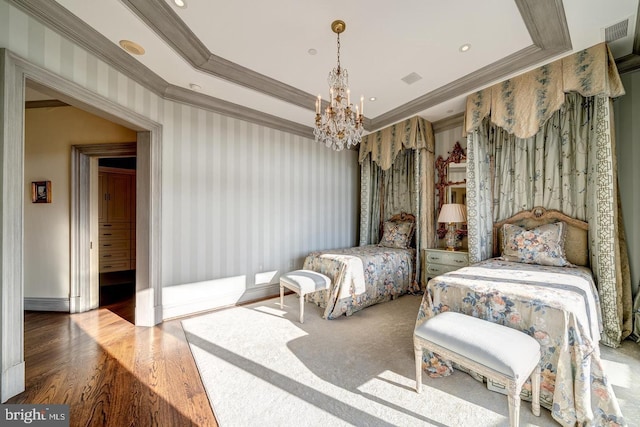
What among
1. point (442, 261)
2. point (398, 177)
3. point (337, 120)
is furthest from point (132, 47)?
point (442, 261)

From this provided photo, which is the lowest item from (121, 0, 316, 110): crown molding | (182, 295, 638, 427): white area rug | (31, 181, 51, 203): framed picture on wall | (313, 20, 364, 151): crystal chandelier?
(182, 295, 638, 427): white area rug

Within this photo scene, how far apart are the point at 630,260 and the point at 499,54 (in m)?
2.52

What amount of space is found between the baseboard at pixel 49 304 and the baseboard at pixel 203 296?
141 cm

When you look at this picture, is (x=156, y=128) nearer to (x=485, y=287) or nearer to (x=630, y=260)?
(x=485, y=287)

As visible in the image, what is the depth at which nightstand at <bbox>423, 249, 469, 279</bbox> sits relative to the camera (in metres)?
3.59

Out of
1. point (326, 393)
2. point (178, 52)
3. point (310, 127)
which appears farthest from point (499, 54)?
A: point (326, 393)

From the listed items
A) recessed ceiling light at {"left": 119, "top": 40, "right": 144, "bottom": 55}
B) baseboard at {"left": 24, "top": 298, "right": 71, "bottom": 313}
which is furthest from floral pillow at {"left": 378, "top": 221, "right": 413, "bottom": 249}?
baseboard at {"left": 24, "top": 298, "right": 71, "bottom": 313}

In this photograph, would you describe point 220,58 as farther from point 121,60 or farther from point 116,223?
point 116,223

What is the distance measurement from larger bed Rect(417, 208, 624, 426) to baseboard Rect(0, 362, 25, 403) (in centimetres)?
305

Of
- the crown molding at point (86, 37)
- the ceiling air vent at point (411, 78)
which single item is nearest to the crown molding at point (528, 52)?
the ceiling air vent at point (411, 78)

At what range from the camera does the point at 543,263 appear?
2693mm

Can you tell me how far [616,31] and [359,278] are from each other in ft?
11.3

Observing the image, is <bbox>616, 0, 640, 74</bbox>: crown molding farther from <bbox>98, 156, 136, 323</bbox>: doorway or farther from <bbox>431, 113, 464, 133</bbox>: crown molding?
<bbox>98, 156, 136, 323</bbox>: doorway

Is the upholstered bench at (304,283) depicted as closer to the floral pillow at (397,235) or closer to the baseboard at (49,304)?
the floral pillow at (397,235)
